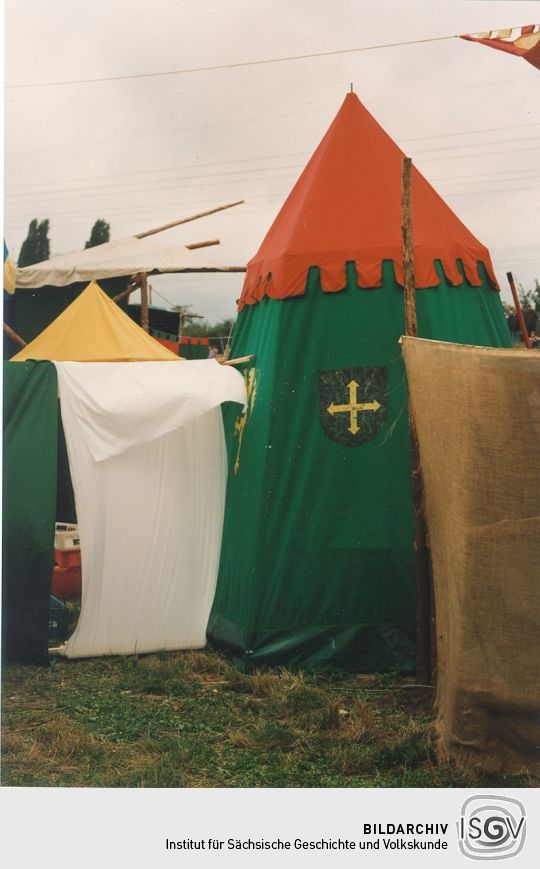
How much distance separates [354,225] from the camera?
664cm

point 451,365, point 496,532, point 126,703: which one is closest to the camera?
point 496,532

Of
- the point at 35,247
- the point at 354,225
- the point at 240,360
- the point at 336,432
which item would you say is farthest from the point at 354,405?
the point at 35,247

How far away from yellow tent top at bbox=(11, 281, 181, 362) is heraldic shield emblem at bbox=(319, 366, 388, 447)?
8.40 feet

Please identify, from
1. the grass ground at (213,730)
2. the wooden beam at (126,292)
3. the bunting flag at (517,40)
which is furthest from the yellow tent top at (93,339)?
the wooden beam at (126,292)

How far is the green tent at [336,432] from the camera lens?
6312mm

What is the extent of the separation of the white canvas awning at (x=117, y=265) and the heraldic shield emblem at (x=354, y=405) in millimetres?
6377

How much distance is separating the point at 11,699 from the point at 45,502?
145 centimetres

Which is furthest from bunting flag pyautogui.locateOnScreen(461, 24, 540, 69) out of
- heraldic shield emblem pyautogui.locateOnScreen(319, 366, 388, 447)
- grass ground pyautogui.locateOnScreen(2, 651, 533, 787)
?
grass ground pyautogui.locateOnScreen(2, 651, 533, 787)

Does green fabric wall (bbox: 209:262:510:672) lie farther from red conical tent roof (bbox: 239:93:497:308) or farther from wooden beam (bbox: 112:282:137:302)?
wooden beam (bbox: 112:282:137:302)

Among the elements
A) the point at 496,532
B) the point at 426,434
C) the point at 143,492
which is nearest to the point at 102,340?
the point at 143,492

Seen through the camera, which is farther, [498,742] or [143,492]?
[143,492]

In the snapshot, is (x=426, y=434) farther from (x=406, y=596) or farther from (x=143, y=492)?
(x=143, y=492)
